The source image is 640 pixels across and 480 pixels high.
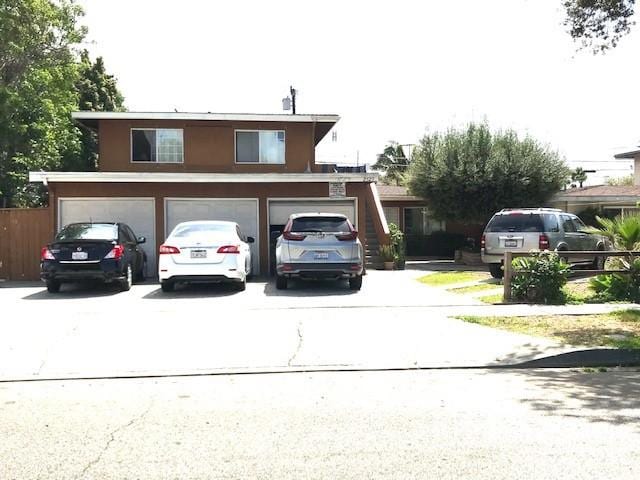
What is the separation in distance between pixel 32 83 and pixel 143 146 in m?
9.20

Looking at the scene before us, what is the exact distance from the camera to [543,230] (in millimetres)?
15906

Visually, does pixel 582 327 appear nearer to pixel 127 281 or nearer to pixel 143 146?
pixel 127 281

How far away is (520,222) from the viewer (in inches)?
640

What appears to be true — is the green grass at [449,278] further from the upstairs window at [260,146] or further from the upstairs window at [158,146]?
the upstairs window at [158,146]

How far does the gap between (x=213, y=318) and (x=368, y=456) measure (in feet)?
20.8

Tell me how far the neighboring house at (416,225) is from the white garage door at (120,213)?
1256 centimetres

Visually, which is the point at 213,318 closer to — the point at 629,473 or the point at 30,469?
the point at 30,469

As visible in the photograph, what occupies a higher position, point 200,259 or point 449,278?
point 200,259

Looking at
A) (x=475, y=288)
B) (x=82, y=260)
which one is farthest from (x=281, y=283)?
(x=475, y=288)

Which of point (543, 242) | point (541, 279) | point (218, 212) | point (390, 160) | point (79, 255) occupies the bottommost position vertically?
point (541, 279)

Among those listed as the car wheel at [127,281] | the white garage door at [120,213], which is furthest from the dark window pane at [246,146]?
the car wheel at [127,281]

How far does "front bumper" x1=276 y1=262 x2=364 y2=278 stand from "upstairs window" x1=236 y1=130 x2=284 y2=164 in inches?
335

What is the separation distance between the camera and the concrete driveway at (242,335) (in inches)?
311

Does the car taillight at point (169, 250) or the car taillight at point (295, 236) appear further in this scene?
the car taillight at point (295, 236)
